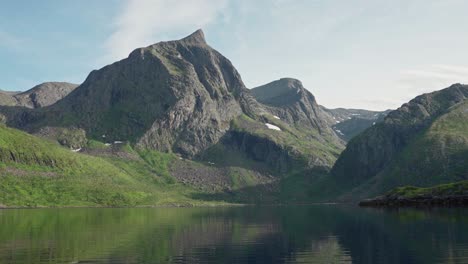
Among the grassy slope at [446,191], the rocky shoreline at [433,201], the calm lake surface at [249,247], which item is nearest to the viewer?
the calm lake surface at [249,247]

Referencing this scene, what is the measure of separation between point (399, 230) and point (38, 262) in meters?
66.9

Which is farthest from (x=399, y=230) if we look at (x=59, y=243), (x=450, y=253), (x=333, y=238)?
(x=59, y=243)

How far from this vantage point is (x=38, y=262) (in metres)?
58.5

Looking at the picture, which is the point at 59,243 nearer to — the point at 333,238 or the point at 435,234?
the point at 333,238

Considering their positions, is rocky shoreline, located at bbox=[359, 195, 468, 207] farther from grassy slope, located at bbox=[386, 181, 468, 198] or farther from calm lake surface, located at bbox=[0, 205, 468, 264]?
calm lake surface, located at bbox=[0, 205, 468, 264]

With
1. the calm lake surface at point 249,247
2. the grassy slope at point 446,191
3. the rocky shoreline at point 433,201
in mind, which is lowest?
the calm lake surface at point 249,247

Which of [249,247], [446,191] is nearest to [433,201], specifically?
[446,191]

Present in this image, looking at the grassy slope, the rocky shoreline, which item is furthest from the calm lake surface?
the grassy slope

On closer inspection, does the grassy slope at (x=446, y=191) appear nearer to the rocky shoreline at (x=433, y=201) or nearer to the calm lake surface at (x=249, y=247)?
the rocky shoreline at (x=433, y=201)

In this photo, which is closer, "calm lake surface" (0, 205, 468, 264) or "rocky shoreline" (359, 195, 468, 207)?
"calm lake surface" (0, 205, 468, 264)

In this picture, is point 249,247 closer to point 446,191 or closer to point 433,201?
point 433,201

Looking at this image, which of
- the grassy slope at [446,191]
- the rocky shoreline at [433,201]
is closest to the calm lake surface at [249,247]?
the rocky shoreline at [433,201]

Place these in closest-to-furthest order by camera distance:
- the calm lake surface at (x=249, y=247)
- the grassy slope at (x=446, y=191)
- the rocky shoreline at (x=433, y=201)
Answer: the calm lake surface at (x=249, y=247), the rocky shoreline at (x=433, y=201), the grassy slope at (x=446, y=191)

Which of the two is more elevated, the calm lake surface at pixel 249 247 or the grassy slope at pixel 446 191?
the grassy slope at pixel 446 191
